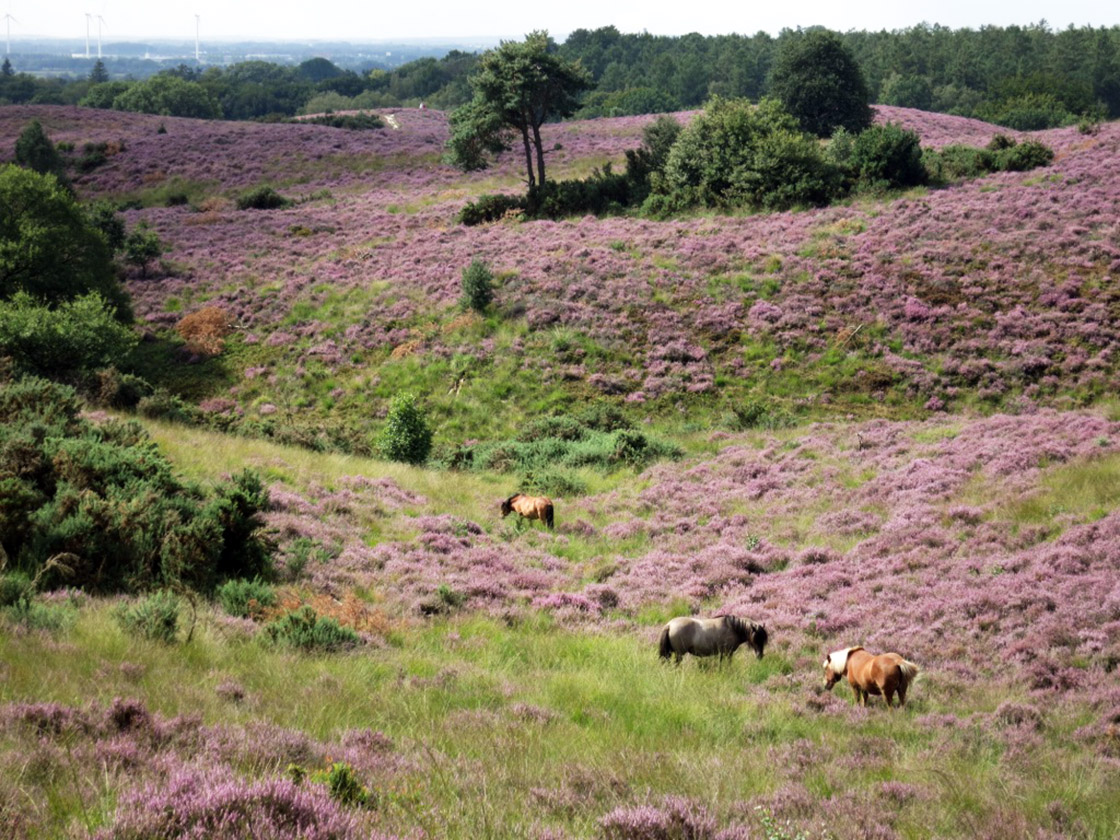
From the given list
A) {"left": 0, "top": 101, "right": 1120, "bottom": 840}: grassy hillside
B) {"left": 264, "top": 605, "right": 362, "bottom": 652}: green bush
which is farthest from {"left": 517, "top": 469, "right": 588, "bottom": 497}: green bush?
{"left": 264, "top": 605, "right": 362, "bottom": 652}: green bush

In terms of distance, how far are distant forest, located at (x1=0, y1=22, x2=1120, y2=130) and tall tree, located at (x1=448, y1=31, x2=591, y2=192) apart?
179 feet

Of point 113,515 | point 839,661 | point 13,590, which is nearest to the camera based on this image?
point 13,590

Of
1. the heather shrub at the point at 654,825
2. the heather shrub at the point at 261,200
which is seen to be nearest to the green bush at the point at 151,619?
the heather shrub at the point at 654,825

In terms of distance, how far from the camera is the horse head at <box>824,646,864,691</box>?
9.68m

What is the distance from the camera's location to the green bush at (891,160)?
138ft

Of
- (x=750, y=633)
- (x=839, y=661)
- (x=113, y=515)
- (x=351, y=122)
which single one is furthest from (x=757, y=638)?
(x=351, y=122)

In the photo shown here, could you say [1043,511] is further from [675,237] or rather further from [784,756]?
[675,237]

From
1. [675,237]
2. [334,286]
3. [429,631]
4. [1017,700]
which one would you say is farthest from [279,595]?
[675,237]

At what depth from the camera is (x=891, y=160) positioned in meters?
42.1

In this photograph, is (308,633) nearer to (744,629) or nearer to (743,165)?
(744,629)

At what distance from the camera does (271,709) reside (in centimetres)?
678

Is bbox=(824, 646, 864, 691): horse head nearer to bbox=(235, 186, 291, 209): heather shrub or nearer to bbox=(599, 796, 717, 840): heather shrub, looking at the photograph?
bbox=(599, 796, 717, 840): heather shrub

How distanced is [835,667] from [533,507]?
32.2 ft

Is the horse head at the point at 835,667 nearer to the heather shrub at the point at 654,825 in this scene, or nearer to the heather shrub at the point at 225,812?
the heather shrub at the point at 654,825
